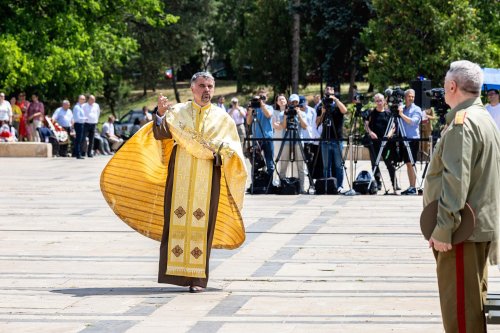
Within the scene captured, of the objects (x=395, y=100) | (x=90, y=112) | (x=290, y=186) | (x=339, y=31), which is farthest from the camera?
(x=339, y=31)

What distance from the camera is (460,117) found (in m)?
6.63

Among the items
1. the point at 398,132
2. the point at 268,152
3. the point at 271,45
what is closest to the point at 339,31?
the point at 271,45

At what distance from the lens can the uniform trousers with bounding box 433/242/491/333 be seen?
6672mm

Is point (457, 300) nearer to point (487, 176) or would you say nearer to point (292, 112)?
point (487, 176)

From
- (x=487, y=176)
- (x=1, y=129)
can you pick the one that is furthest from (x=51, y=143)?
(x=487, y=176)

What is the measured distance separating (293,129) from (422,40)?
24.2 meters

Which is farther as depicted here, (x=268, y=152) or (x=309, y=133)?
(x=268, y=152)

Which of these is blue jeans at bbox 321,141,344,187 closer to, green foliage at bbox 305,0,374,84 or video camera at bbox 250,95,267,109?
video camera at bbox 250,95,267,109

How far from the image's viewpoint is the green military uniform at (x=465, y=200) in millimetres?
6570

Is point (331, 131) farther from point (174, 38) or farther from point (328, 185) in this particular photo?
point (174, 38)

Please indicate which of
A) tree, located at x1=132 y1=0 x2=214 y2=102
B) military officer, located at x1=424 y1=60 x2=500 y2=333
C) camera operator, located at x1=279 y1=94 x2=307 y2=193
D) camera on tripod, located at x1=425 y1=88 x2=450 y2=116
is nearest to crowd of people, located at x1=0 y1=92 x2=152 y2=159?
camera operator, located at x1=279 y1=94 x2=307 y2=193

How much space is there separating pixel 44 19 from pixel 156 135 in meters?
31.4

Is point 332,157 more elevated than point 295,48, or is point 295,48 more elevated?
point 295,48

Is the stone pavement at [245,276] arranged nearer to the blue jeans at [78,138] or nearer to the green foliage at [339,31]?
the blue jeans at [78,138]
